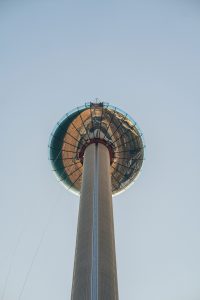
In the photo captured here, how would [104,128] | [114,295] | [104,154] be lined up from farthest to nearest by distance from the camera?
[104,128] < [104,154] < [114,295]

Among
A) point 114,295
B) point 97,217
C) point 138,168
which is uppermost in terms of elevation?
point 138,168

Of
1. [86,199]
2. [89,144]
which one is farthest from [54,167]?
[86,199]

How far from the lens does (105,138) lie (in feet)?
106

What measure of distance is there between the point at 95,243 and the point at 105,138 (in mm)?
14843

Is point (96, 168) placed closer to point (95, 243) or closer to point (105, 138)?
point (105, 138)

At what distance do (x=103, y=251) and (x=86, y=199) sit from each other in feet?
16.2

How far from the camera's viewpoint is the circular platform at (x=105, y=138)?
33.4 metres

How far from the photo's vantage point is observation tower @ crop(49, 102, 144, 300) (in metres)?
18.2

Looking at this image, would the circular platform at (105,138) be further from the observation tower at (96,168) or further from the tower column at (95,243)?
the tower column at (95,243)

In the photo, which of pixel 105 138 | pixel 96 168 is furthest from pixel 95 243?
pixel 105 138

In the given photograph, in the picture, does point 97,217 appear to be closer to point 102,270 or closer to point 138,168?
point 102,270

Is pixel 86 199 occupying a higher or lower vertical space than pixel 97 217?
higher

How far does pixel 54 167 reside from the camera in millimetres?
36031

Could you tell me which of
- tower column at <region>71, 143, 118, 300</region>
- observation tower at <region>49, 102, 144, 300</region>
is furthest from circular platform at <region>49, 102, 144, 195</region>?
tower column at <region>71, 143, 118, 300</region>
